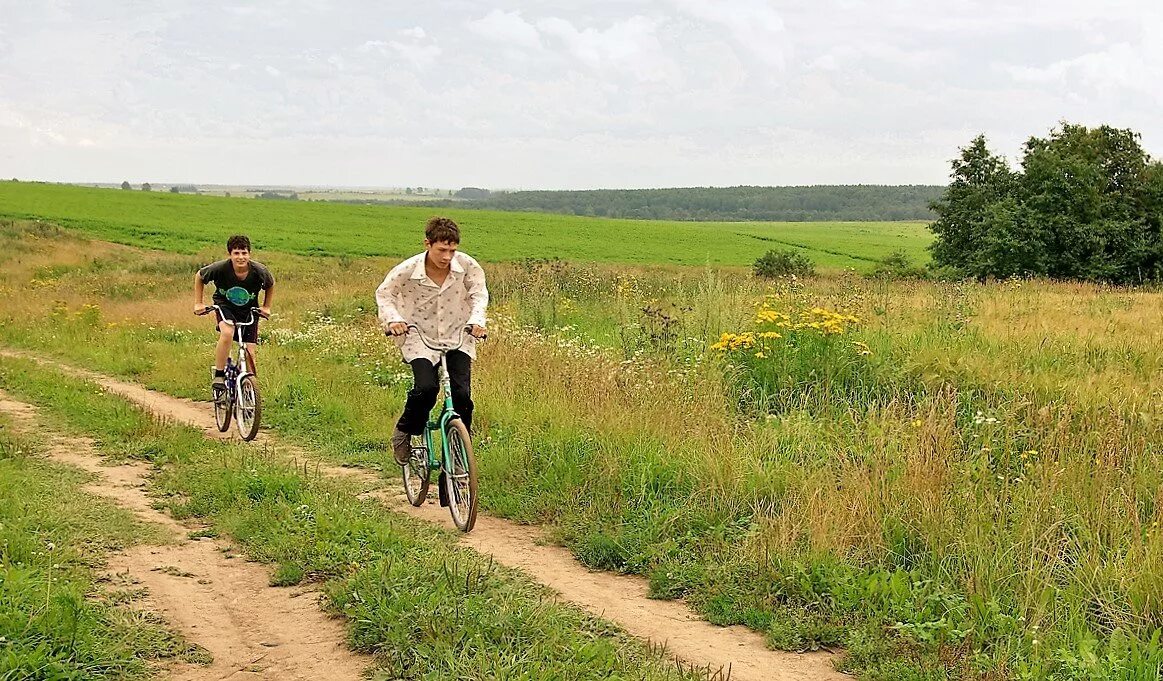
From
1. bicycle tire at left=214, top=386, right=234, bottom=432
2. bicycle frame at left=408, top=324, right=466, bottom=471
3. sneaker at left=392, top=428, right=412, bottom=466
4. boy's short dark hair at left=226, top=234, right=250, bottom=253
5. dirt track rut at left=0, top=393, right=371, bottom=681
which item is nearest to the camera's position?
dirt track rut at left=0, top=393, right=371, bottom=681

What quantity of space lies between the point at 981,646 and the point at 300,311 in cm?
1717

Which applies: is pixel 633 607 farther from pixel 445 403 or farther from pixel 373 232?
pixel 373 232

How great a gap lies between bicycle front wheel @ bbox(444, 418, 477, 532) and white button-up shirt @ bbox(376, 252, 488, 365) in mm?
588

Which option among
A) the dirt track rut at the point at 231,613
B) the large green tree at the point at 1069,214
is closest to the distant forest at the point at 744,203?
the large green tree at the point at 1069,214

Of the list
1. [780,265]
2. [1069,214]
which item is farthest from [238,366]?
[1069,214]

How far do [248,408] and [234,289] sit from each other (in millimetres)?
1280

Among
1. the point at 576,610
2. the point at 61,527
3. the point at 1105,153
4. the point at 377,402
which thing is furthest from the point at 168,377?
the point at 1105,153

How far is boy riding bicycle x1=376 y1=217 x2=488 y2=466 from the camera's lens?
6.81 metres

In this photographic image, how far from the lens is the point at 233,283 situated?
9.90 meters

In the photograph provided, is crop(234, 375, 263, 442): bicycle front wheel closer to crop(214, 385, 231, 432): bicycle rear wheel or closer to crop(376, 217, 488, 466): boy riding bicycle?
crop(214, 385, 231, 432): bicycle rear wheel

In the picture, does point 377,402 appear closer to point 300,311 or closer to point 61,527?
point 61,527

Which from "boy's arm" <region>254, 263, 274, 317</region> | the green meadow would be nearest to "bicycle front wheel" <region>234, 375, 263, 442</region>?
the green meadow

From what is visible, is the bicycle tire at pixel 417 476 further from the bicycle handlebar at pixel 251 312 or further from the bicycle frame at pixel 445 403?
the bicycle handlebar at pixel 251 312

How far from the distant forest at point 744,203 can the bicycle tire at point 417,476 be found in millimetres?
130635
